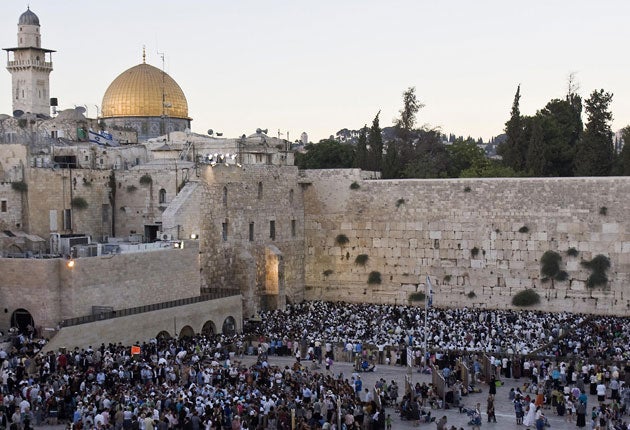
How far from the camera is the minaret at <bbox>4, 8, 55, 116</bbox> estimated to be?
52.1m

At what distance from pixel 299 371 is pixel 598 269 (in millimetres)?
15114

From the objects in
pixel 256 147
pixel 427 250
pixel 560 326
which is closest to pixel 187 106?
pixel 256 147

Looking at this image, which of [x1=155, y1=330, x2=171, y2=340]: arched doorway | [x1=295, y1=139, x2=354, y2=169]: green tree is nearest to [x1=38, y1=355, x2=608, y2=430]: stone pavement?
[x1=155, y1=330, x2=171, y2=340]: arched doorway

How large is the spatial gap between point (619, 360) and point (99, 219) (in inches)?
751

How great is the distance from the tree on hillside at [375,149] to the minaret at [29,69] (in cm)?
2063

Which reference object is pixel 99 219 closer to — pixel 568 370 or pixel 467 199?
pixel 467 199

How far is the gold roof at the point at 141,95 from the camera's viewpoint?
148ft

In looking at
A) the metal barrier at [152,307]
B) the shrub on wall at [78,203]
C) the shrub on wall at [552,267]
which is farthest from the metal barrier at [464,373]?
the shrub on wall at [78,203]

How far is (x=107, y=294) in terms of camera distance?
25.4 m

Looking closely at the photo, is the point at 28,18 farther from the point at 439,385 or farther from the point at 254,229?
the point at 439,385

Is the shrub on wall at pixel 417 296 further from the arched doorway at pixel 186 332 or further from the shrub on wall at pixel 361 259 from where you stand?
the arched doorway at pixel 186 332

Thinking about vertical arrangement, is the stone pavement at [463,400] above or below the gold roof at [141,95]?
below

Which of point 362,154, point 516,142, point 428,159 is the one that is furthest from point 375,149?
point 516,142

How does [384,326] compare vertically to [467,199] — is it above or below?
below
